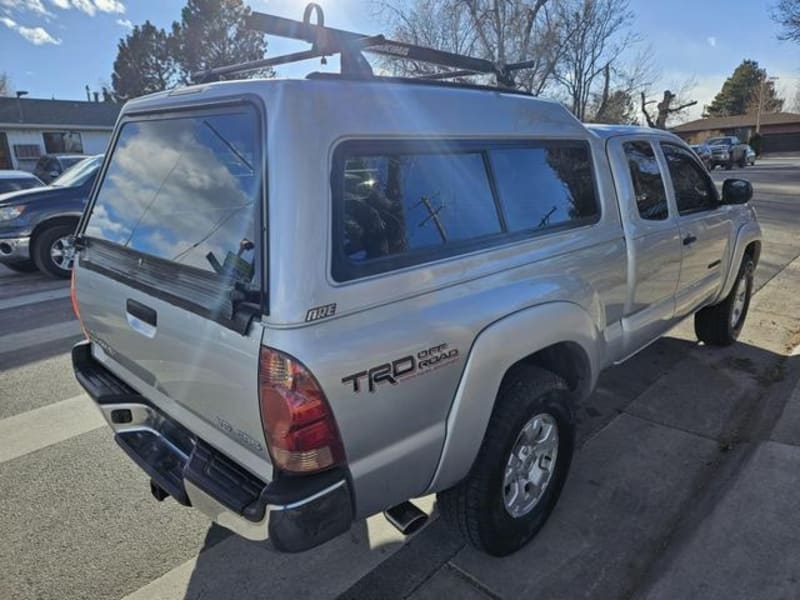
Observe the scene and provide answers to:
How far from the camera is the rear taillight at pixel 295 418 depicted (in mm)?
1651

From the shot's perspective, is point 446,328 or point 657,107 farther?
point 657,107

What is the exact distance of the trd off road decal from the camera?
175 cm

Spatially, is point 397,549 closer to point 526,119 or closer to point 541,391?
point 541,391

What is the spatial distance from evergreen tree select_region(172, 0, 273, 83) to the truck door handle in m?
39.7

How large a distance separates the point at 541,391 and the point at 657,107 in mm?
42246

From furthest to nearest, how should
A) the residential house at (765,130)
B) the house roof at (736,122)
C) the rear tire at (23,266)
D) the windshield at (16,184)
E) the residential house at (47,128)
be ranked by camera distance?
1. the house roof at (736,122)
2. the residential house at (765,130)
3. the residential house at (47,128)
4. the windshield at (16,184)
5. the rear tire at (23,266)

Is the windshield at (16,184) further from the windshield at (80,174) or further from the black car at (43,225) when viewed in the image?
the black car at (43,225)

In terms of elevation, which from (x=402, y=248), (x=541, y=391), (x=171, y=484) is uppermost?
(x=402, y=248)

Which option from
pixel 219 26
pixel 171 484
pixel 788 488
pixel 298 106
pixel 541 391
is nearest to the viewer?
pixel 298 106

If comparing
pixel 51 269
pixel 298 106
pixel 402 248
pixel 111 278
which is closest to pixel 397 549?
pixel 402 248

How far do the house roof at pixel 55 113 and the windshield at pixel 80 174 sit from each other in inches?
1055

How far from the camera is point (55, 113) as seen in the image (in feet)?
110

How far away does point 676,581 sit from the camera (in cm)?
228

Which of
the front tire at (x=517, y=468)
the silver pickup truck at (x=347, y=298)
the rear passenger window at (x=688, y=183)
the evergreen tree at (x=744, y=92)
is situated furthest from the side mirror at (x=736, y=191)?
the evergreen tree at (x=744, y=92)
